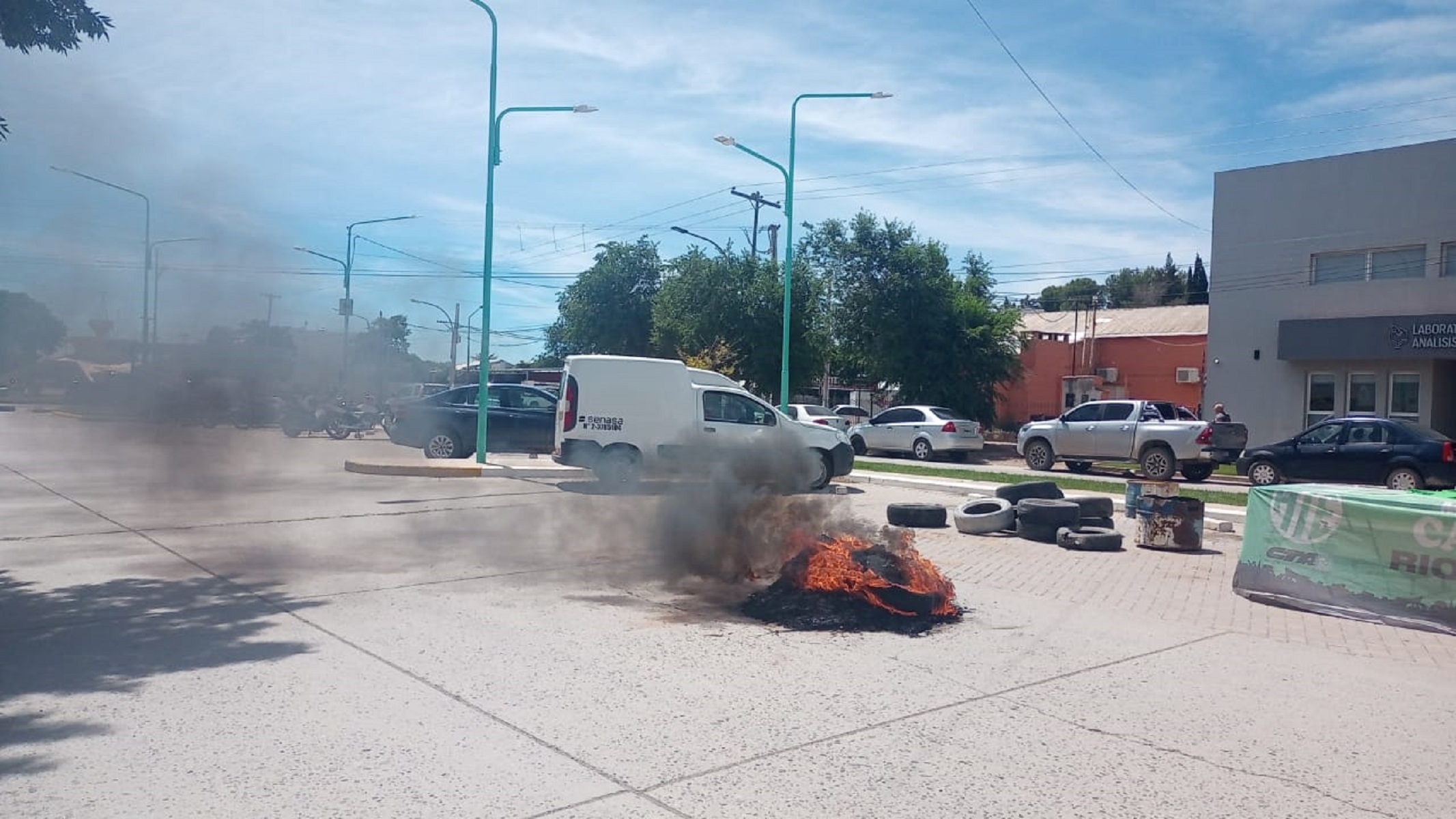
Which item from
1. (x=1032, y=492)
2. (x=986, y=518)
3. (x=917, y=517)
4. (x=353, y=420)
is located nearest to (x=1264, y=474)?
(x=1032, y=492)

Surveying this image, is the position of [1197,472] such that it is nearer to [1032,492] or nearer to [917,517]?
[1032,492]

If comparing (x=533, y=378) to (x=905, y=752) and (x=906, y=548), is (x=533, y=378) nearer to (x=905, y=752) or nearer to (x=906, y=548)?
(x=906, y=548)

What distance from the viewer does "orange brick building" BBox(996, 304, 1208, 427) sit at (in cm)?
4375

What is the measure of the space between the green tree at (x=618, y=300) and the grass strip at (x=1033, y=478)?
2643cm

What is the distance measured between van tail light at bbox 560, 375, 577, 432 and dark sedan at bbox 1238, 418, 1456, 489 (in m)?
14.0

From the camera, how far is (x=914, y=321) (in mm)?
35406

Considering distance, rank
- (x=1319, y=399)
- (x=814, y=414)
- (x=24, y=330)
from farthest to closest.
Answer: (x=814, y=414), (x=1319, y=399), (x=24, y=330)

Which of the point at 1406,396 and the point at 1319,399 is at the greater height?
the point at 1406,396

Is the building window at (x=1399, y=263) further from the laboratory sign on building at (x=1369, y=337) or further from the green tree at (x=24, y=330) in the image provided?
the green tree at (x=24, y=330)

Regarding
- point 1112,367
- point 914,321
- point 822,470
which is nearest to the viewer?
point 822,470

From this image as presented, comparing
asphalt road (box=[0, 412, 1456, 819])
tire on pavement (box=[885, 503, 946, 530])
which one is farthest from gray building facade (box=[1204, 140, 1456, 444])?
asphalt road (box=[0, 412, 1456, 819])

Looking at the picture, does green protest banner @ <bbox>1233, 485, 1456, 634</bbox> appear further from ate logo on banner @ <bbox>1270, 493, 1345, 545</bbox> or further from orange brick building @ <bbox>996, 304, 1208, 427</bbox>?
orange brick building @ <bbox>996, 304, 1208, 427</bbox>

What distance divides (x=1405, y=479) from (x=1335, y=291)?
8980 mm

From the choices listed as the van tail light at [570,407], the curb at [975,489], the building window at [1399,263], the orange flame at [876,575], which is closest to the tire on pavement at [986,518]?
the curb at [975,489]
